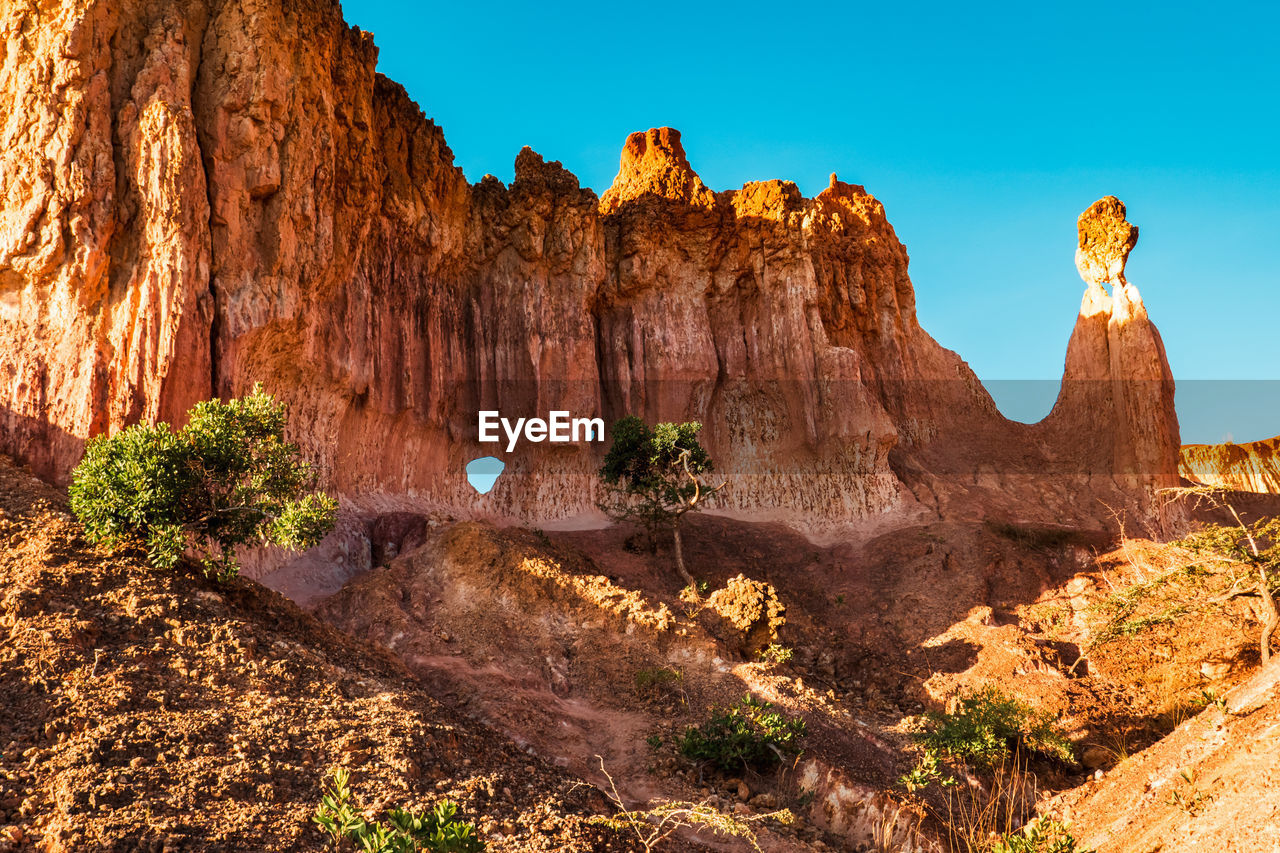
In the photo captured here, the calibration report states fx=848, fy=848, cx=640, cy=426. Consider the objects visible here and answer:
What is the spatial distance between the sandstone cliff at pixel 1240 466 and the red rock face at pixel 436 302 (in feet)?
33.8

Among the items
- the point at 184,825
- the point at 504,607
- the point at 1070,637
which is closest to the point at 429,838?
the point at 184,825

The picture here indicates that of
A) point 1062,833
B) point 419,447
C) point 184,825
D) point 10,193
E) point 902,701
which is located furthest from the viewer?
point 419,447

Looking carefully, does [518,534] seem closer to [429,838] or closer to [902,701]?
[902,701]

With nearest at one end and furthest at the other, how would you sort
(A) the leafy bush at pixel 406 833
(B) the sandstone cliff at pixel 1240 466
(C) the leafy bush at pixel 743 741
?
1. (A) the leafy bush at pixel 406 833
2. (C) the leafy bush at pixel 743 741
3. (B) the sandstone cliff at pixel 1240 466

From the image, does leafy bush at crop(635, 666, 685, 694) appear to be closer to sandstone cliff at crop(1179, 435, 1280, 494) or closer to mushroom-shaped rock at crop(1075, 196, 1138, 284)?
mushroom-shaped rock at crop(1075, 196, 1138, 284)

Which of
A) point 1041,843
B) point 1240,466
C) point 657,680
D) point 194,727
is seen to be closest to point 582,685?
point 657,680

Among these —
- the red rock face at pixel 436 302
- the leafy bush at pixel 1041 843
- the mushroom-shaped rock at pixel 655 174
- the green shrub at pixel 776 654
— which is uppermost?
the mushroom-shaped rock at pixel 655 174

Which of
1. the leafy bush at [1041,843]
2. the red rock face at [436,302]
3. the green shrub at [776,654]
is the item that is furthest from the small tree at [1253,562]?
the red rock face at [436,302]

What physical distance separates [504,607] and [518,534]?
3739mm

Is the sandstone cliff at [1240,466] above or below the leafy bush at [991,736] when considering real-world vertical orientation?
above

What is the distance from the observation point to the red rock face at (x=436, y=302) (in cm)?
1900

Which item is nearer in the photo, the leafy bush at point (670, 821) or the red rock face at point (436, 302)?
the leafy bush at point (670, 821)

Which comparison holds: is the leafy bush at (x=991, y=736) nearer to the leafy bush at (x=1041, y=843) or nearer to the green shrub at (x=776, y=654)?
the green shrub at (x=776, y=654)

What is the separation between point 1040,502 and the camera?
34.0 m
